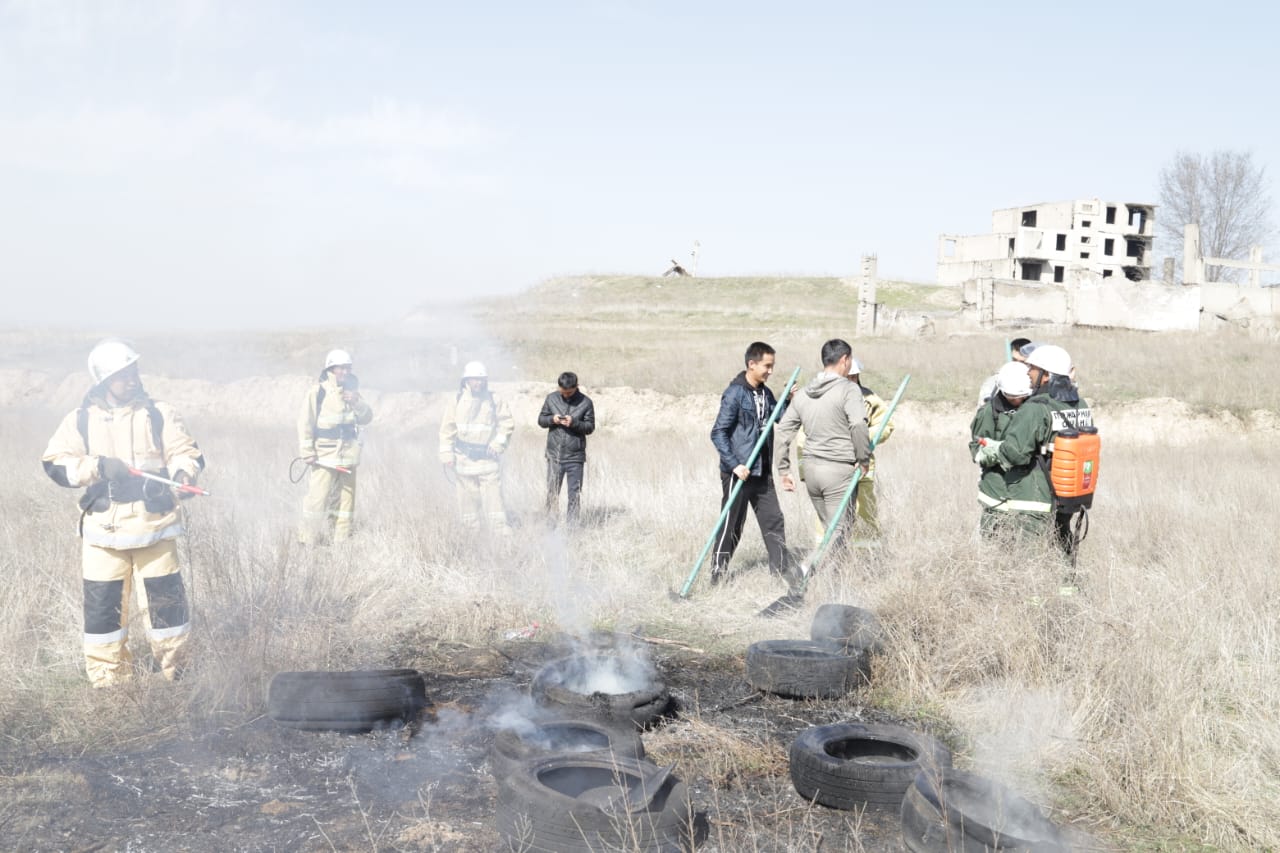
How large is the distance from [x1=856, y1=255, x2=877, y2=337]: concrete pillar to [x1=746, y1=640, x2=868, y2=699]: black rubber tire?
28.8m

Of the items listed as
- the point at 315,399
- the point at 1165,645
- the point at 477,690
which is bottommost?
the point at 477,690

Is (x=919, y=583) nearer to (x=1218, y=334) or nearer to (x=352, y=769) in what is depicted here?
(x=352, y=769)

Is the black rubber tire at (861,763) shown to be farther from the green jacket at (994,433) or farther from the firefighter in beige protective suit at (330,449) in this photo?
the firefighter in beige protective suit at (330,449)

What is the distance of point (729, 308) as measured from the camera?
47.7 m

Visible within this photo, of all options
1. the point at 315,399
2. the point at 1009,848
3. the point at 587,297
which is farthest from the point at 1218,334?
the point at 587,297

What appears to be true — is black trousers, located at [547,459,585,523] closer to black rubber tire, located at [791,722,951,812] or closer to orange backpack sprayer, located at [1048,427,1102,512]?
orange backpack sprayer, located at [1048,427,1102,512]

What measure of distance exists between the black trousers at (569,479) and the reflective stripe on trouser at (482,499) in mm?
548

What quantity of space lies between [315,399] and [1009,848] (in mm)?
7499

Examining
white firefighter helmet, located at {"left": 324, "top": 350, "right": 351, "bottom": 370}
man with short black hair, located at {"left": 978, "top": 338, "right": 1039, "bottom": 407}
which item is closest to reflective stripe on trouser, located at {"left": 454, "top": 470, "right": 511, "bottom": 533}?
white firefighter helmet, located at {"left": 324, "top": 350, "right": 351, "bottom": 370}

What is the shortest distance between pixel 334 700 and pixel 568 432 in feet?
17.0

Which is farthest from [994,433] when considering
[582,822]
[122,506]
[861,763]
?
[122,506]

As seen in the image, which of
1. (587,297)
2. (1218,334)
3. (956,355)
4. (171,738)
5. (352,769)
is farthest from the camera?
(587,297)

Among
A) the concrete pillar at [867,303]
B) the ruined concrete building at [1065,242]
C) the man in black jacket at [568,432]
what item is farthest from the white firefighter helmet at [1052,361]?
the ruined concrete building at [1065,242]

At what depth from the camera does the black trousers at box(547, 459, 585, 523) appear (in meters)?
9.88
